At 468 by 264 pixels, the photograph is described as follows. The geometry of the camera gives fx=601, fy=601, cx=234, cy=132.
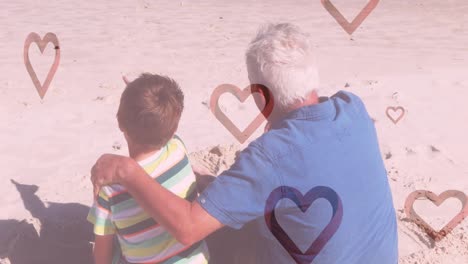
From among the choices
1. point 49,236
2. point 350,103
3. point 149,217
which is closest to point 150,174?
point 149,217

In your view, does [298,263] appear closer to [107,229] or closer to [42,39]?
[107,229]

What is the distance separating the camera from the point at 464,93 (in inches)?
197

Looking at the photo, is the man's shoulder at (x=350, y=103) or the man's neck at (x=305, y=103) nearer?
the man's neck at (x=305, y=103)

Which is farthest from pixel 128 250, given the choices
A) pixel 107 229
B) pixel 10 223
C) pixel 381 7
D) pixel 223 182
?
pixel 381 7

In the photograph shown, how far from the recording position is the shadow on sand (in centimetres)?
293

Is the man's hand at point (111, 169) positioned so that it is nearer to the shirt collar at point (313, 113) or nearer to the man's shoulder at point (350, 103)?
the shirt collar at point (313, 113)

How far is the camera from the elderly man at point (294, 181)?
1.88 m

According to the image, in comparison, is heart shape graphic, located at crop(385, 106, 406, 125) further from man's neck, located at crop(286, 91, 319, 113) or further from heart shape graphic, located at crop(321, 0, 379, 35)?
heart shape graphic, located at crop(321, 0, 379, 35)

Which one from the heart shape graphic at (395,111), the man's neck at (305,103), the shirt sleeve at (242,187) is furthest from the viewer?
the heart shape graphic at (395,111)

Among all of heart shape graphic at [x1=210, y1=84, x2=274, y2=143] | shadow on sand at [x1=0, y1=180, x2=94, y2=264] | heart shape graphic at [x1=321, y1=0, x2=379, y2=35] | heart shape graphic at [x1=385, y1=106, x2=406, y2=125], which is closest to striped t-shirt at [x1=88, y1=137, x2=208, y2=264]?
shadow on sand at [x1=0, y1=180, x2=94, y2=264]

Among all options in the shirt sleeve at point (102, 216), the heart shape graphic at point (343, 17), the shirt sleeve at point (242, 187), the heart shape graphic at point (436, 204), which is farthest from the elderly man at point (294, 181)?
the heart shape graphic at point (343, 17)

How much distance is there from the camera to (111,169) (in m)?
1.92

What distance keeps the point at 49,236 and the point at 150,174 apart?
3.88 feet

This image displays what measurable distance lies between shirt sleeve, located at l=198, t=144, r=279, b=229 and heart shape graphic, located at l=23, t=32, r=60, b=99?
11.2ft
